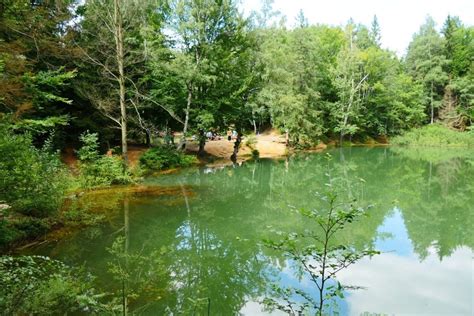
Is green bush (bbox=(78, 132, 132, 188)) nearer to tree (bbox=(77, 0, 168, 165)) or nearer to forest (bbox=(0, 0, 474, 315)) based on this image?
forest (bbox=(0, 0, 474, 315))

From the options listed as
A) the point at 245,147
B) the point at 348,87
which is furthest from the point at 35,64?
the point at 348,87

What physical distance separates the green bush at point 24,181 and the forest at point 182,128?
0.03 meters

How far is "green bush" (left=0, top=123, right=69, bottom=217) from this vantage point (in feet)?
20.0

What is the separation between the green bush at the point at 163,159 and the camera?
1731 cm

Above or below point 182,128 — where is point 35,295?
below

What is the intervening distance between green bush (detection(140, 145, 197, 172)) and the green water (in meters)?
2.08

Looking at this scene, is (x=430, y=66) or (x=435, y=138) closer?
(x=435, y=138)

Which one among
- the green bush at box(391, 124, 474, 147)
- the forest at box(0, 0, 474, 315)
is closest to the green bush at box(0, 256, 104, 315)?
the forest at box(0, 0, 474, 315)

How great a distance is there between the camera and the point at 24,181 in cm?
651

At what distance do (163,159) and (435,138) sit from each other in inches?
1232

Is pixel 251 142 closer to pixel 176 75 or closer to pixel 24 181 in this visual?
pixel 176 75

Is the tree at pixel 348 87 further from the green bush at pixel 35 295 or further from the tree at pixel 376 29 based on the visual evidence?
the green bush at pixel 35 295

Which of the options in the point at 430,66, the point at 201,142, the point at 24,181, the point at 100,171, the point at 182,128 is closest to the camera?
the point at 24,181

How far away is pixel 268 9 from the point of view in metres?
24.2
